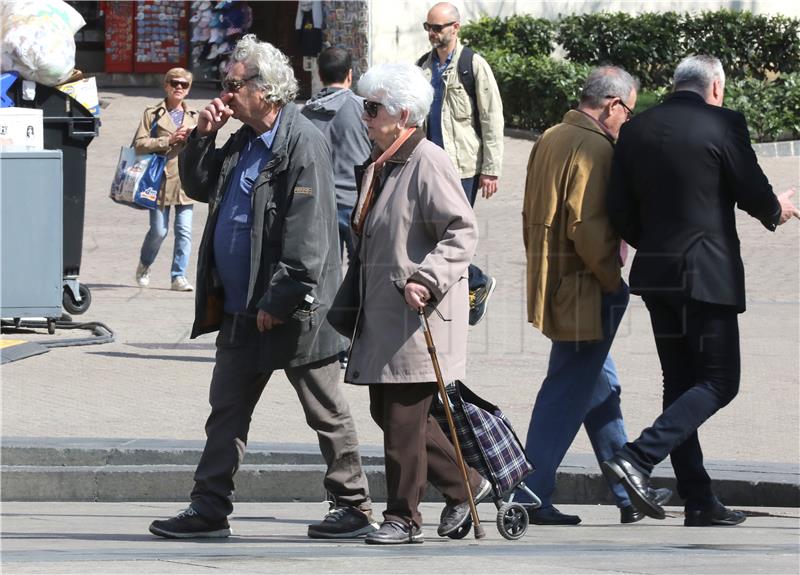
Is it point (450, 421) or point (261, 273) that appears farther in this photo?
point (261, 273)

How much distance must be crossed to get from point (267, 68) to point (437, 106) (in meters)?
3.39

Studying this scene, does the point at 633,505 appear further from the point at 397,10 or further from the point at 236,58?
the point at 397,10

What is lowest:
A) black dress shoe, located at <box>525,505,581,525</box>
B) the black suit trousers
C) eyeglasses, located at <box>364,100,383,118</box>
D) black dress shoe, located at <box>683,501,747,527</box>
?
black dress shoe, located at <box>525,505,581,525</box>

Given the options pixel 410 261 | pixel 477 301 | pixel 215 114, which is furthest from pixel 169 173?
pixel 410 261

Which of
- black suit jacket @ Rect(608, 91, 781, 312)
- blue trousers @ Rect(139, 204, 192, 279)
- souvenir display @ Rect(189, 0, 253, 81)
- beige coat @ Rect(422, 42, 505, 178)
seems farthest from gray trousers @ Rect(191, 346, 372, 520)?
souvenir display @ Rect(189, 0, 253, 81)

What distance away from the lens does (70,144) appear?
10797mm

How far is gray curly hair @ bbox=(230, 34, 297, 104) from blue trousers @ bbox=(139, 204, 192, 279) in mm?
6724

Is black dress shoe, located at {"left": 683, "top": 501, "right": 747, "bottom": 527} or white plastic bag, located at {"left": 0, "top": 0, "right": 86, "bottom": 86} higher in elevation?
white plastic bag, located at {"left": 0, "top": 0, "right": 86, "bottom": 86}

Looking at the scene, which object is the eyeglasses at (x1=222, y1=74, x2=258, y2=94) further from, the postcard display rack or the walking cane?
the postcard display rack

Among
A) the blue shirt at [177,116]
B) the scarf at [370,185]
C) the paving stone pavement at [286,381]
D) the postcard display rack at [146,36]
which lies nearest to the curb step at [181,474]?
the paving stone pavement at [286,381]

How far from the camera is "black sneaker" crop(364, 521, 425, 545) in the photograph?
211 inches

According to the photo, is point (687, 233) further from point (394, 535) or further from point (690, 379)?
point (394, 535)

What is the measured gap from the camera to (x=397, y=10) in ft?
75.6

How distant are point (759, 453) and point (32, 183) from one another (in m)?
4.78
